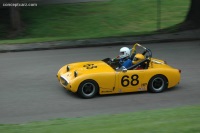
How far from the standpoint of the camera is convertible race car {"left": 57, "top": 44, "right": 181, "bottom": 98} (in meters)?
11.6

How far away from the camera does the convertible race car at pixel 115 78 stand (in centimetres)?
1163

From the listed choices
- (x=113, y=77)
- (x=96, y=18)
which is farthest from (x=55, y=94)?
(x=96, y=18)

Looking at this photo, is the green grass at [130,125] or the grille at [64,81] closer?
the green grass at [130,125]

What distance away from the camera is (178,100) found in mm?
11805

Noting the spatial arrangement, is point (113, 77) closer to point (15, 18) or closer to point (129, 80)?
point (129, 80)

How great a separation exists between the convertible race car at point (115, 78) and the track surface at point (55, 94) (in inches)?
9.0

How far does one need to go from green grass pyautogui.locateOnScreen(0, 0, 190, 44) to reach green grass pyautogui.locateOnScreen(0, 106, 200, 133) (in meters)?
19.5

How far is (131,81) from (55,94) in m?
2.15

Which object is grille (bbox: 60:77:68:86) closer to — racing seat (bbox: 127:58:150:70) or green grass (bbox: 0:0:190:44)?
racing seat (bbox: 127:58:150:70)

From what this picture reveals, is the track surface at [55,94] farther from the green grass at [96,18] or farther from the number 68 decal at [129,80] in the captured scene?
the green grass at [96,18]

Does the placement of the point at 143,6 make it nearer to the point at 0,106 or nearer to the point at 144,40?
the point at 144,40

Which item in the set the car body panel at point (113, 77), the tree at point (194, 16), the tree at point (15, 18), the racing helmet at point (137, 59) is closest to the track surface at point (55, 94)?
the car body panel at point (113, 77)

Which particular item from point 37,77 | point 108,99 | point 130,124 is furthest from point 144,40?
point 130,124

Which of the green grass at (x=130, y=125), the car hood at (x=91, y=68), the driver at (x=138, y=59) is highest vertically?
the driver at (x=138, y=59)
